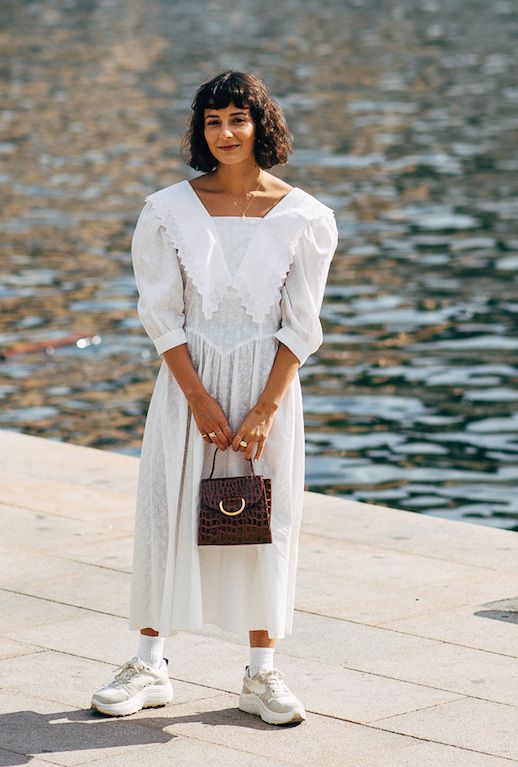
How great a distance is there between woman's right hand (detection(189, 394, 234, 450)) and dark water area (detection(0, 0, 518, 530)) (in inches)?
197

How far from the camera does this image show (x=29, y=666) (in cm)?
578

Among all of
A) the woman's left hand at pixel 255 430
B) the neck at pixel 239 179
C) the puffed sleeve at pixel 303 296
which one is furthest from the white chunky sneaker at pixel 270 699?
the neck at pixel 239 179

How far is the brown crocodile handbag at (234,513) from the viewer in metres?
5.17

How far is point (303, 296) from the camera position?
536 cm

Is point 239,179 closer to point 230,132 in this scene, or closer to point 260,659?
point 230,132

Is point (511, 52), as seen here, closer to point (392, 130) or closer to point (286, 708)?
point (392, 130)

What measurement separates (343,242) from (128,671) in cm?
1361

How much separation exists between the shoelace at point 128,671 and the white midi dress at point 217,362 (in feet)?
0.47

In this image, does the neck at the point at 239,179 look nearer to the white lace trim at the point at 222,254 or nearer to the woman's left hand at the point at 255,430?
the white lace trim at the point at 222,254

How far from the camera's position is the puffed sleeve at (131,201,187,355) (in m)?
5.30

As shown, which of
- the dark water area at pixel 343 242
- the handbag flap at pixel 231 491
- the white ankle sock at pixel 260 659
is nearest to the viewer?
the handbag flap at pixel 231 491

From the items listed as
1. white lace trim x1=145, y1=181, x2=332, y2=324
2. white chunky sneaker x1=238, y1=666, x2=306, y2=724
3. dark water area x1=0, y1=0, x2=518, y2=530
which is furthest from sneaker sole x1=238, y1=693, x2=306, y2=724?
dark water area x1=0, y1=0, x2=518, y2=530

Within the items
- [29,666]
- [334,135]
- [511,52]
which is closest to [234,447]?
[29,666]

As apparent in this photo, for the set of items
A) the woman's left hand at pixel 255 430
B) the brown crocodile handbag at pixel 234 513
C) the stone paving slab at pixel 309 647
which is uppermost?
the woman's left hand at pixel 255 430
